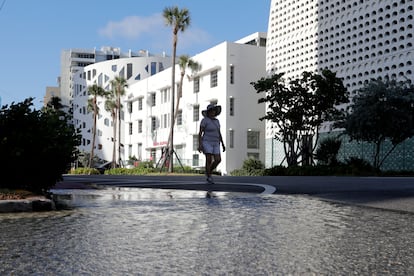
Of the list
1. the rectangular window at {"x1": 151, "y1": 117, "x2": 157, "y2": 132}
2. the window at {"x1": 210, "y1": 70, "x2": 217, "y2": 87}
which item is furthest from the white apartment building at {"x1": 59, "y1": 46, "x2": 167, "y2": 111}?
the window at {"x1": 210, "y1": 70, "x2": 217, "y2": 87}

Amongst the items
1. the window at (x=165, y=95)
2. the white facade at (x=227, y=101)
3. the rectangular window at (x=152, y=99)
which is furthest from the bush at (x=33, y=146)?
the rectangular window at (x=152, y=99)

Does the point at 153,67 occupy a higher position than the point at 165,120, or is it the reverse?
the point at 153,67

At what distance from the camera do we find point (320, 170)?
2791 cm

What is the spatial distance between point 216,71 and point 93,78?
188 ft

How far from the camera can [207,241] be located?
421 cm

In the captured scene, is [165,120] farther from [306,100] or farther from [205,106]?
[306,100]

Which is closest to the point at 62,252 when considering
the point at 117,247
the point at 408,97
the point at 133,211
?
the point at 117,247

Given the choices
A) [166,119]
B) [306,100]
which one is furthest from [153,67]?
[306,100]

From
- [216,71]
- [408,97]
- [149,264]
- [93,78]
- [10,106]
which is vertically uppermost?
[93,78]

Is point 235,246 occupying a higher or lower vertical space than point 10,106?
lower

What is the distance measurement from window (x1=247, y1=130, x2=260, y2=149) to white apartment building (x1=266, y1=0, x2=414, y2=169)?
3.57 m

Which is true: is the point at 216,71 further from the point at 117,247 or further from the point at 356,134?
the point at 117,247

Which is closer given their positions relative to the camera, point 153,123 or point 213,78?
point 213,78

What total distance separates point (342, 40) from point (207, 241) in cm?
3353
